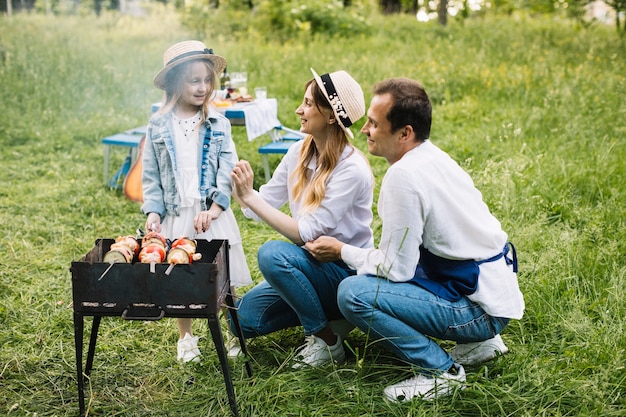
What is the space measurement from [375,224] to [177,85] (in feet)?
7.00

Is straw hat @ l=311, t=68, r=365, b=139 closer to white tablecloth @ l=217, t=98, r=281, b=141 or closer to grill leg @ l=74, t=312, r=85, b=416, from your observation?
grill leg @ l=74, t=312, r=85, b=416

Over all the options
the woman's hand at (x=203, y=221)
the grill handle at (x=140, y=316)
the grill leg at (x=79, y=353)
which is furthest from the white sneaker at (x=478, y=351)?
the grill leg at (x=79, y=353)

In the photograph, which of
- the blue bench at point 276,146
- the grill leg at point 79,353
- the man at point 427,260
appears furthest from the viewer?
the blue bench at point 276,146

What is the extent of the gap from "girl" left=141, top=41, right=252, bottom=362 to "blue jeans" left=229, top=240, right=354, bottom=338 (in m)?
0.19

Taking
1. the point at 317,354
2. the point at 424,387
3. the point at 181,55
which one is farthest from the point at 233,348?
the point at 181,55

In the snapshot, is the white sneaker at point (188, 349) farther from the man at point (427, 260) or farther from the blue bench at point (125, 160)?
the blue bench at point (125, 160)

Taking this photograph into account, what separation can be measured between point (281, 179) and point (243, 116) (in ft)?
9.59

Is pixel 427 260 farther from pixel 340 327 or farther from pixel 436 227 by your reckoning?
pixel 340 327

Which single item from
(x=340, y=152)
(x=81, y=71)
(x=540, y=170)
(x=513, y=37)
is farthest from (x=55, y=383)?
(x=513, y=37)

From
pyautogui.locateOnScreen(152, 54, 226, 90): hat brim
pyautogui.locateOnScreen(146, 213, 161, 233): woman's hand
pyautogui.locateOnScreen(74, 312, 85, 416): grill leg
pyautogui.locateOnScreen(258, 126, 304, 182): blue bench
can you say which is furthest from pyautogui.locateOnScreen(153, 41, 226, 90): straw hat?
pyautogui.locateOnScreen(258, 126, 304, 182): blue bench

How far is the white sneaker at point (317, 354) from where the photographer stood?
10.5 ft

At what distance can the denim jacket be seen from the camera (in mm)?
3297

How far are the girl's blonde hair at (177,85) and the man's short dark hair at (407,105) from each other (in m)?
0.95

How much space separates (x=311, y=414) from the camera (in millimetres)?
2809
